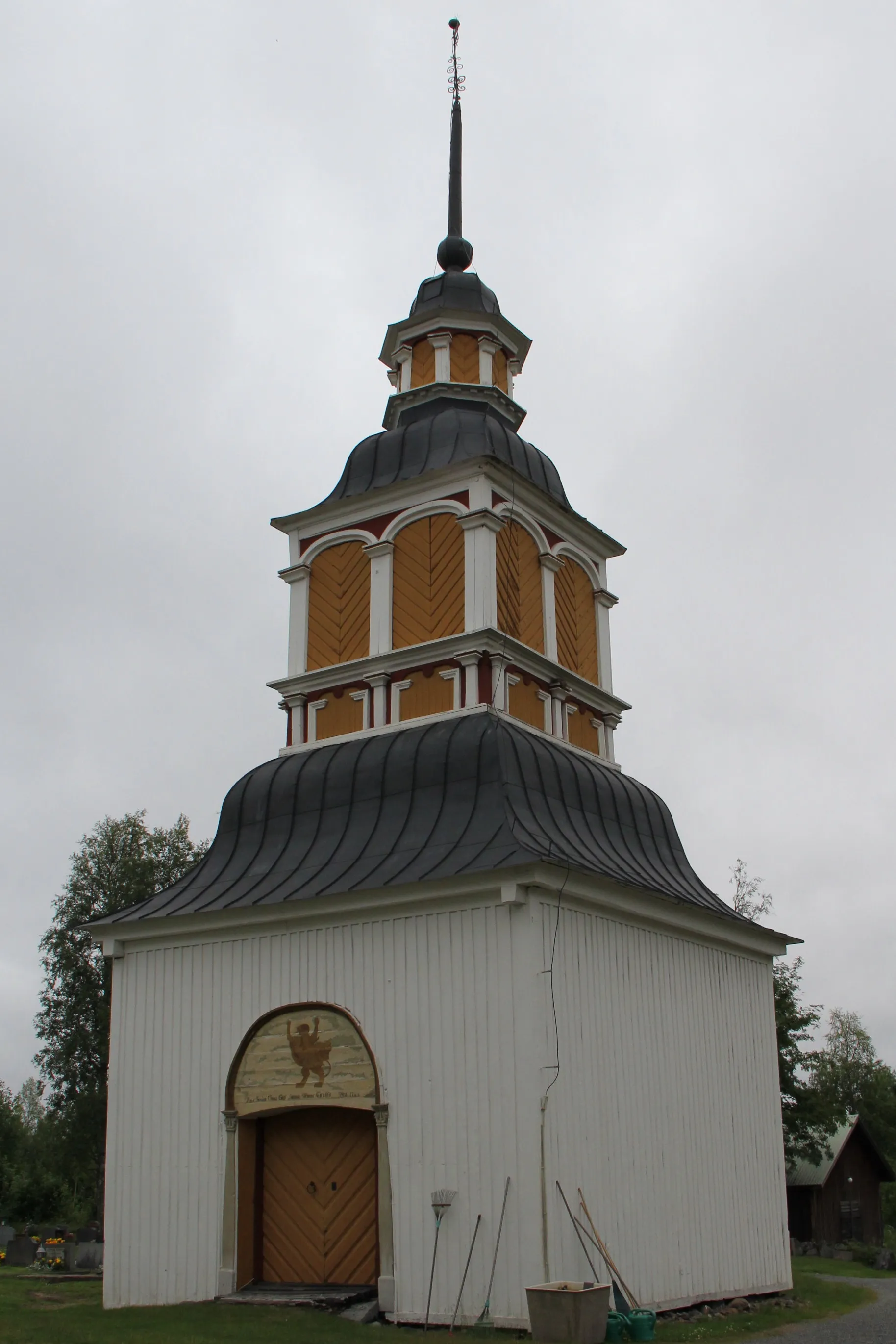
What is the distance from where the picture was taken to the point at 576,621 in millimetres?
21109

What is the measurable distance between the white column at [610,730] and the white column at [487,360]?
6117mm

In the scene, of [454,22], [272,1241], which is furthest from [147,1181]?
[454,22]

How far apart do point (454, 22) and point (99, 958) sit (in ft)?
81.5

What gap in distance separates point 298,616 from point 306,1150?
7890 millimetres

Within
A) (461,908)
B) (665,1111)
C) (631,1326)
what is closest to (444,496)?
(461,908)

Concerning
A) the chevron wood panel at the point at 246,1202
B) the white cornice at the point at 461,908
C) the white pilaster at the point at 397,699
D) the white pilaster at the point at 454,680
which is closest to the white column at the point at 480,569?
the white pilaster at the point at 454,680

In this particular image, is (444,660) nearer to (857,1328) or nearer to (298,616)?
(298,616)

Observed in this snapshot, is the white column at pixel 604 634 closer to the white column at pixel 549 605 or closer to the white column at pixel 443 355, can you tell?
the white column at pixel 549 605

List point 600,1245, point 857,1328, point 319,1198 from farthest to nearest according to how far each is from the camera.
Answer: point 319,1198, point 857,1328, point 600,1245

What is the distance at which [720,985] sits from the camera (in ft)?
59.8

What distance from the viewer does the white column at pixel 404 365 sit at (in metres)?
23.4

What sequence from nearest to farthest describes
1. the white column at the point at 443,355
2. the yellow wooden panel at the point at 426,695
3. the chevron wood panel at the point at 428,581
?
the yellow wooden panel at the point at 426,695 → the chevron wood panel at the point at 428,581 → the white column at the point at 443,355

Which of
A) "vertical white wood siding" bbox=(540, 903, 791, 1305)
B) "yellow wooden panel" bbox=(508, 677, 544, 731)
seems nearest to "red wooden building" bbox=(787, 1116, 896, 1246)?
"vertical white wood siding" bbox=(540, 903, 791, 1305)

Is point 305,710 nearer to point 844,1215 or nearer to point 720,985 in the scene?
point 720,985
